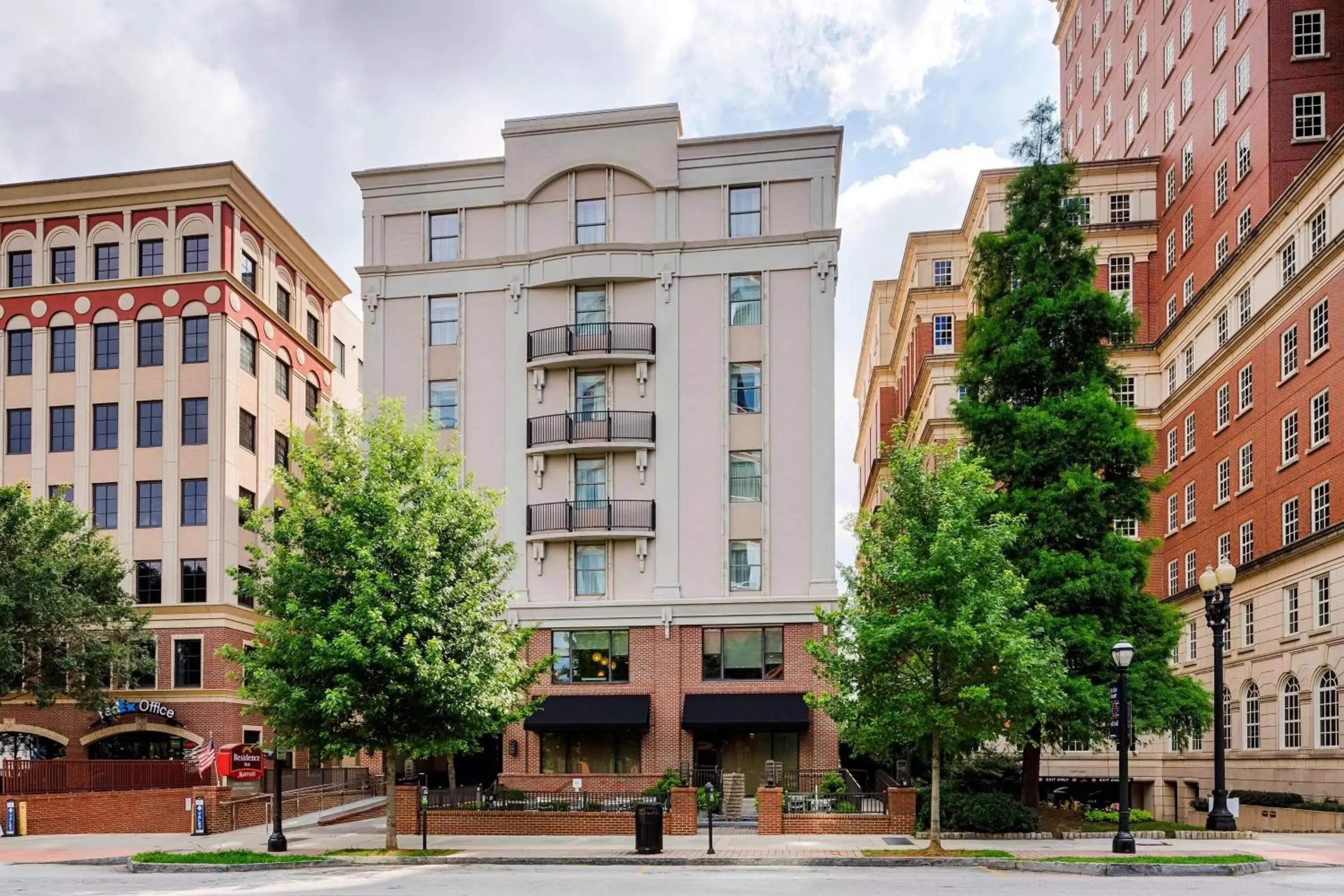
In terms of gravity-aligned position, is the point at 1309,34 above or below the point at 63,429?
above

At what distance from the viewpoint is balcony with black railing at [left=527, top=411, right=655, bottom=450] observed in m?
42.2

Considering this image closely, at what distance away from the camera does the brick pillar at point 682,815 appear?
3061cm

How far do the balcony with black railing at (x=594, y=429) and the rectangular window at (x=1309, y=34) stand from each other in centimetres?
2750

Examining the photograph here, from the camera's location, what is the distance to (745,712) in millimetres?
39250

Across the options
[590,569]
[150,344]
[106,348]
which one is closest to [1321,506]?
[590,569]

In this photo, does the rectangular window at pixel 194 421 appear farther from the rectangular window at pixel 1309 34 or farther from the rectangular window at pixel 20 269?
the rectangular window at pixel 1309 34

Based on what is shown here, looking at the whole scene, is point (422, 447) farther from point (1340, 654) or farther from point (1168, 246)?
point (1168, 246)

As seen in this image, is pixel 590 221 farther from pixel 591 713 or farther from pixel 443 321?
pixel 591 713

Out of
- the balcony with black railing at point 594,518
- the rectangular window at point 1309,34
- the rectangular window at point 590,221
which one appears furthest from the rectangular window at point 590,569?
the rectangular window at point 1309,34

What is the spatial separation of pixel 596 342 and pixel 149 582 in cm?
1949

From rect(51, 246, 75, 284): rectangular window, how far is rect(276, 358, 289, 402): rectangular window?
330 inches

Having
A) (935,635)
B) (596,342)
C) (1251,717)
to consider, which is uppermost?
(596,342)

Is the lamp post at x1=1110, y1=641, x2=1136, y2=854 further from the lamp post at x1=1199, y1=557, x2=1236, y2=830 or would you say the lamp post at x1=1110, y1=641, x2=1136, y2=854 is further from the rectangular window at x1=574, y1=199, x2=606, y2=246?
the rectangular window at x1=574, y1=199, x2=606, y2=246

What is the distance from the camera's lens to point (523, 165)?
146 ft
